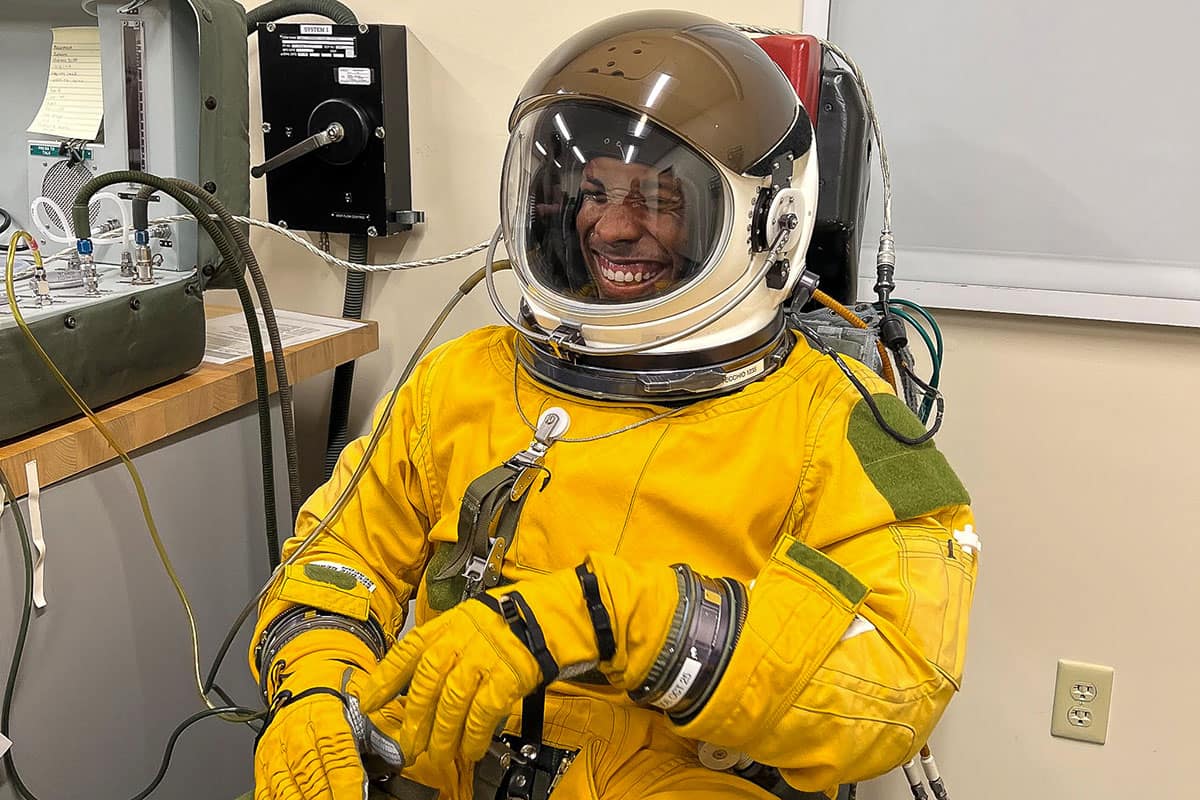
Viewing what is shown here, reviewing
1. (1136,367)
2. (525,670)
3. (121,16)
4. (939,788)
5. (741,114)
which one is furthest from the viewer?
(1136,367)

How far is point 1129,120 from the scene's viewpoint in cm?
144

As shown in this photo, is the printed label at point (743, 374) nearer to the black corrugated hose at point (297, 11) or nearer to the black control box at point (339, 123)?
the black control box at point (339, 123)

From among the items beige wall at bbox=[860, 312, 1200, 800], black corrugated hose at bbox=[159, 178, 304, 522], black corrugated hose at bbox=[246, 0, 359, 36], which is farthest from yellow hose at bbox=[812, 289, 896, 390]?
black corrugated hose at bbox=[246, 0, 359, 36]

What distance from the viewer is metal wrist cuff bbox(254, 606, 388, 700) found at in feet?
3.43

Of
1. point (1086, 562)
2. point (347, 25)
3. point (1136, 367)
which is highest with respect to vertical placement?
point (347, 25)

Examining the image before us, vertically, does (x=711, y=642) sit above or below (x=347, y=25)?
below

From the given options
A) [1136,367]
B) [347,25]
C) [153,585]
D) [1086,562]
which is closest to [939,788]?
[1086,562]

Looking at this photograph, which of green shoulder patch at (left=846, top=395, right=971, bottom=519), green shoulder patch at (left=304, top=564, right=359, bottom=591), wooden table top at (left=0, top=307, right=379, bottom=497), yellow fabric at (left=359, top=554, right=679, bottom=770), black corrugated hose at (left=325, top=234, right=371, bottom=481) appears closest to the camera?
yellow fabric at (left=359, top=554, right=679, bottom=770)

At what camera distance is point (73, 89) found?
152cm

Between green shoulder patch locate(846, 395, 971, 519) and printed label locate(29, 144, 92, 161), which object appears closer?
green shoulder patch locate(846, 395, 971, 519)

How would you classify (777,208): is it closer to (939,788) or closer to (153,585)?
(939,788)

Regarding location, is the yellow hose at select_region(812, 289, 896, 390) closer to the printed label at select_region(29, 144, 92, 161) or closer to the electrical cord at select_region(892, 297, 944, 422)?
the electrical cord at select_region(892, 297, 944, 422)

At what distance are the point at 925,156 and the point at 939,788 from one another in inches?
34.6

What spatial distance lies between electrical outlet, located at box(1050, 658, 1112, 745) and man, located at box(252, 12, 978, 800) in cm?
76
